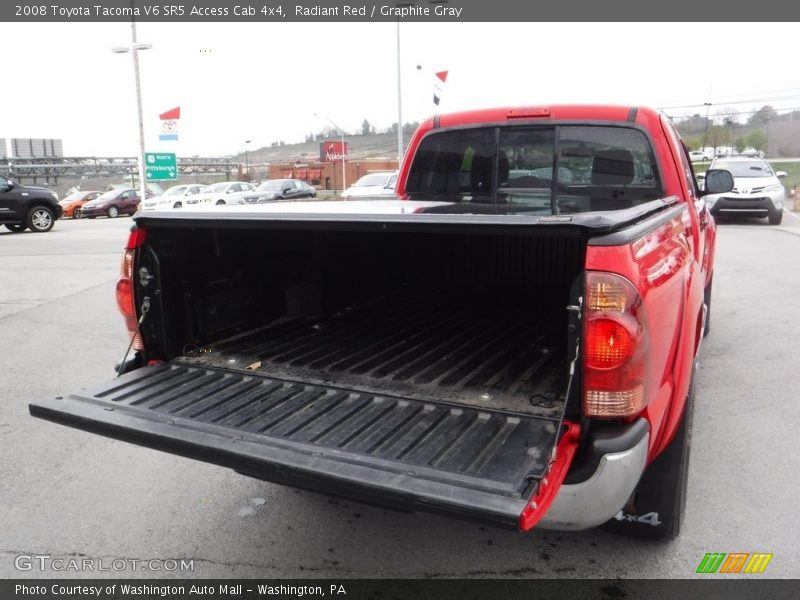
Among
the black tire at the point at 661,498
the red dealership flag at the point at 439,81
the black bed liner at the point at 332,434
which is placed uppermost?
the red dealership flag at the point at 439,81

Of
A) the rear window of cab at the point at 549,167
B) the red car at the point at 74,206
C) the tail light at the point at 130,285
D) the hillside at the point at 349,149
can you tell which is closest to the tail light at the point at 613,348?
the rear window of cab at the point at 549,167

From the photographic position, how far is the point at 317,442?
2455 millimetres

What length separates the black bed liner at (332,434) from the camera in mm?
2098

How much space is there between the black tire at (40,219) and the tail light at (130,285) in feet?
59.4

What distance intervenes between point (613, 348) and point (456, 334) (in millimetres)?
1910

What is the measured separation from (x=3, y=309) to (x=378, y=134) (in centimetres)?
8517

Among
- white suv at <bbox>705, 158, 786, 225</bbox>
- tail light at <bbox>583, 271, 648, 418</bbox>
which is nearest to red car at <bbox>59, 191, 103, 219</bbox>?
white suv at <bbox>705, 158, 786, 225</bbox>

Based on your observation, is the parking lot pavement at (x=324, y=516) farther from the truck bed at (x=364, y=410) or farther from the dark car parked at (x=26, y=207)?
the dark car parked at (x=26, y=207)

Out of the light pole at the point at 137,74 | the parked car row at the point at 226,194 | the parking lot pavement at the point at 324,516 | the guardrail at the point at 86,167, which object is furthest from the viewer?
the guardrail at the point at 86,167

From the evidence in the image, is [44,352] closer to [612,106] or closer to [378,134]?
[612,106]

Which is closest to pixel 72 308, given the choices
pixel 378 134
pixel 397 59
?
pixel 397 59

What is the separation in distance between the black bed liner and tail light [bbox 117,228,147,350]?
0.76 ft

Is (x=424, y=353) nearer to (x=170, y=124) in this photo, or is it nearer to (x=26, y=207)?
(x=26, y=207)

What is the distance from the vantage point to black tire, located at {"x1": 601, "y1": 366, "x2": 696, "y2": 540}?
2779 mm
